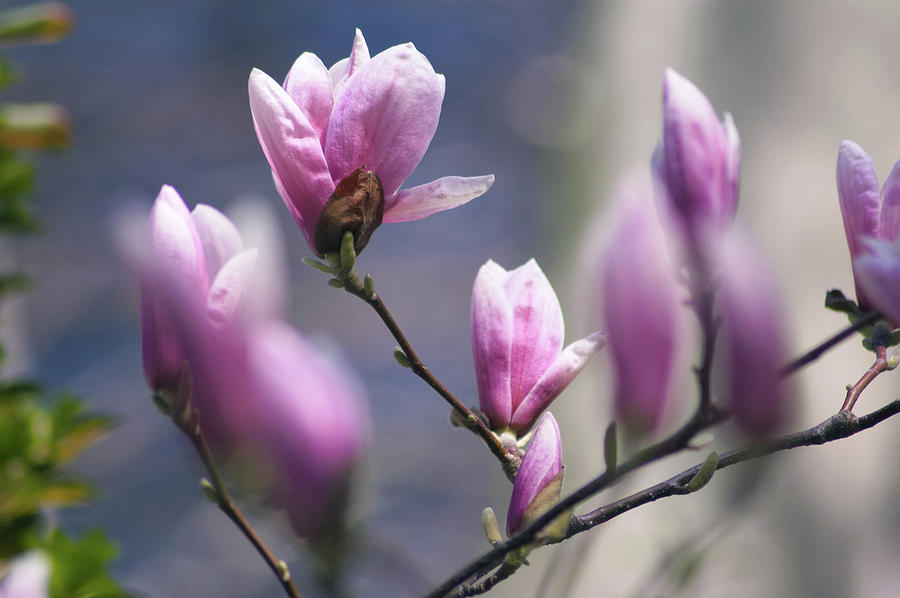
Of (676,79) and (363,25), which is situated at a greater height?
(676,79)

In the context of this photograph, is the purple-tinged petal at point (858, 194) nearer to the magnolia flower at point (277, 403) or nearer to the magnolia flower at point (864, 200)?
the magnolia flower at point (864, 200)

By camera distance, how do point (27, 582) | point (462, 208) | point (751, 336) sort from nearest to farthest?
1. point (751, 336)
2. point (27, 582)
3. point (462, 208)

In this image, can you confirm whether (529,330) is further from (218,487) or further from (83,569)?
(83,569)

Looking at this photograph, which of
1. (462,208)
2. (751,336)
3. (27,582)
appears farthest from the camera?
(462,208)

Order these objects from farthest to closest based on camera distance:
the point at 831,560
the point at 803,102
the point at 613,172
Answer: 1. the point at 613,172
2. the point at 803,102
3. the point at 831,560

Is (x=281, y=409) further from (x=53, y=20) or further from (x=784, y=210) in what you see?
(x=784, y=210)

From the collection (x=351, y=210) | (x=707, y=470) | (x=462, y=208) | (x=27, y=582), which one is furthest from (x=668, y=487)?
(x=462, y=208)

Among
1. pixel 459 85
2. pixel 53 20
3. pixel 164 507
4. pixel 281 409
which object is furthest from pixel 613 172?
pixel 281 409
